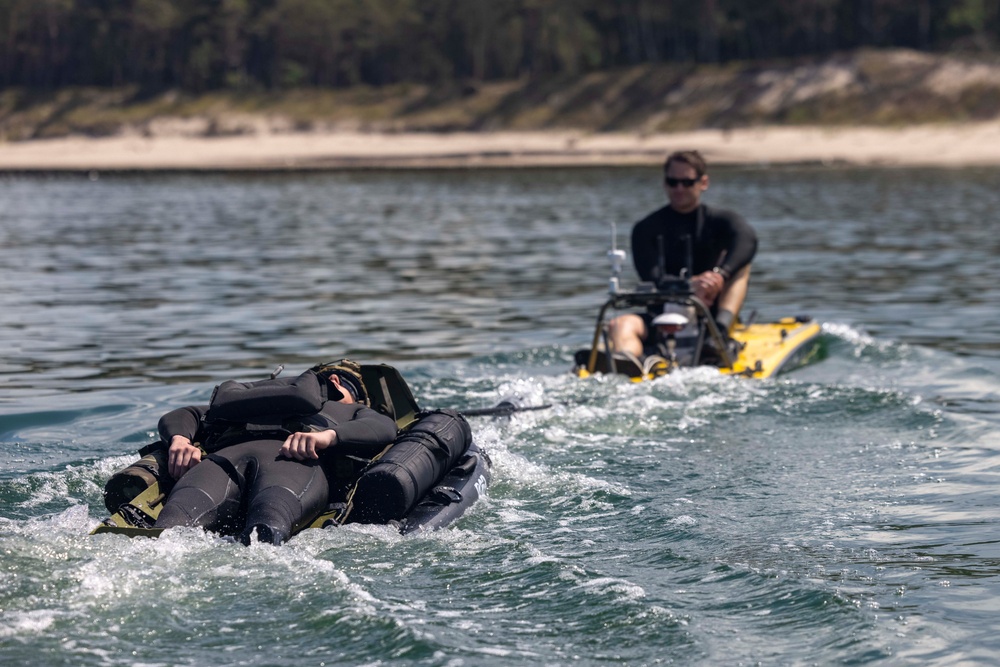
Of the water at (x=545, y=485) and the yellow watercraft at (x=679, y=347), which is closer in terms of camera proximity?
the water at (x=545, y=485)

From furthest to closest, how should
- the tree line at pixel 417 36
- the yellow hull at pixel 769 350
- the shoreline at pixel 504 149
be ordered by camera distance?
1. the tree line at pixel 417 36
2. the shoreline at pixel 504 149
3. the yellow hull at pixel 769 350

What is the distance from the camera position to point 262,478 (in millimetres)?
7531

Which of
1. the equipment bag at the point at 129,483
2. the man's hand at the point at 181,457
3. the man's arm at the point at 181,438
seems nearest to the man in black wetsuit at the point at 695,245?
the man's arm at the point at 181,438

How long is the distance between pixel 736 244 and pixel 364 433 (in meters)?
6.31

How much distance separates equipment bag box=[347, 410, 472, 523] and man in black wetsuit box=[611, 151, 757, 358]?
4.41 metres

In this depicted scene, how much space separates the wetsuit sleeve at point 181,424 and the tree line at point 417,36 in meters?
68.4

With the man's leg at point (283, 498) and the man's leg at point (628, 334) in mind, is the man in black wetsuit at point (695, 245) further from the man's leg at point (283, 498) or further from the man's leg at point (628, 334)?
the man's leg at point (283, 498)

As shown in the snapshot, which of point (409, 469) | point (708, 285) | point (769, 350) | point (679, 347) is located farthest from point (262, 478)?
point (769, 350)

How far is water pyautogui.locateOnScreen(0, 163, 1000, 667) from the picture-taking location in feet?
21.1

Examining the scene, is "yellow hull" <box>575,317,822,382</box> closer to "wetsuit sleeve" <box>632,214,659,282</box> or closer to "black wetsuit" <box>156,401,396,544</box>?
"wetsuit sleeve" <box>632,214,659,282</box>

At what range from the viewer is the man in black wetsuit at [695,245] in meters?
13.0

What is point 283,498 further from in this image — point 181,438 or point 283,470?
point 181,438

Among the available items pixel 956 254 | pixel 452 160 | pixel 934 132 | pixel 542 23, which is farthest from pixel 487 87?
pixel 956 254

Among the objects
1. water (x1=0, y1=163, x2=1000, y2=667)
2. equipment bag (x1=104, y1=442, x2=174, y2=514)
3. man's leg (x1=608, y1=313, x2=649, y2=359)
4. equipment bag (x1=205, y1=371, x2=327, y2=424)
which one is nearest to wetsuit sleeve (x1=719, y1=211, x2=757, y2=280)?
man's leg (x1=608, y1=313, x2=649, y2=359)
